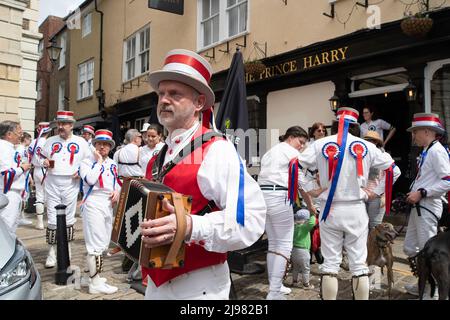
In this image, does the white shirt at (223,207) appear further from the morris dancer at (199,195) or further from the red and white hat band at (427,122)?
the red and white hat band at (427,122)

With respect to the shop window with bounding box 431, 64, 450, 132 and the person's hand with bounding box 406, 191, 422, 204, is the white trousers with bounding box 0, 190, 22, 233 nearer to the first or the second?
the person's hand with bounding box 406, 191, 422, 204

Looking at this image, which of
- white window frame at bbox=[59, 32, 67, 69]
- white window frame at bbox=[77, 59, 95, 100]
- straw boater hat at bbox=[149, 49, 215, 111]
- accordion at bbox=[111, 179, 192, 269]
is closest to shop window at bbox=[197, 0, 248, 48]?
straw boater hat at bbox=[149, 49, 215, 111]

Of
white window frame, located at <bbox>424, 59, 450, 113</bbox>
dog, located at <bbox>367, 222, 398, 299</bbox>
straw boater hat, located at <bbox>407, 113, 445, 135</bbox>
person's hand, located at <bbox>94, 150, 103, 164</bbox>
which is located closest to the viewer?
dog, located at <bbox>367, 222, 398, 299</bbox>

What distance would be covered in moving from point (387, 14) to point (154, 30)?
10414 millimetres

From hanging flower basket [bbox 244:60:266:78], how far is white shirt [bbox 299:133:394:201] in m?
6.28

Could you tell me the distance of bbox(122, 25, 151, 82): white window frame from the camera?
1623 cm

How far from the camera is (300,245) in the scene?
4.89 meters

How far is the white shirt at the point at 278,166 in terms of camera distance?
15.0 ft

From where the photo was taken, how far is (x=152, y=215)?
1612mm

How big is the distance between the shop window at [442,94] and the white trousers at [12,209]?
758cm

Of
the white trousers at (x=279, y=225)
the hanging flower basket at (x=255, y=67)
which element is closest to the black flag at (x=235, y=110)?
the white trousers at (x=279, y=225)

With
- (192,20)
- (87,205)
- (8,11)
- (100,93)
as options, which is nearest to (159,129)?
(87,205)
